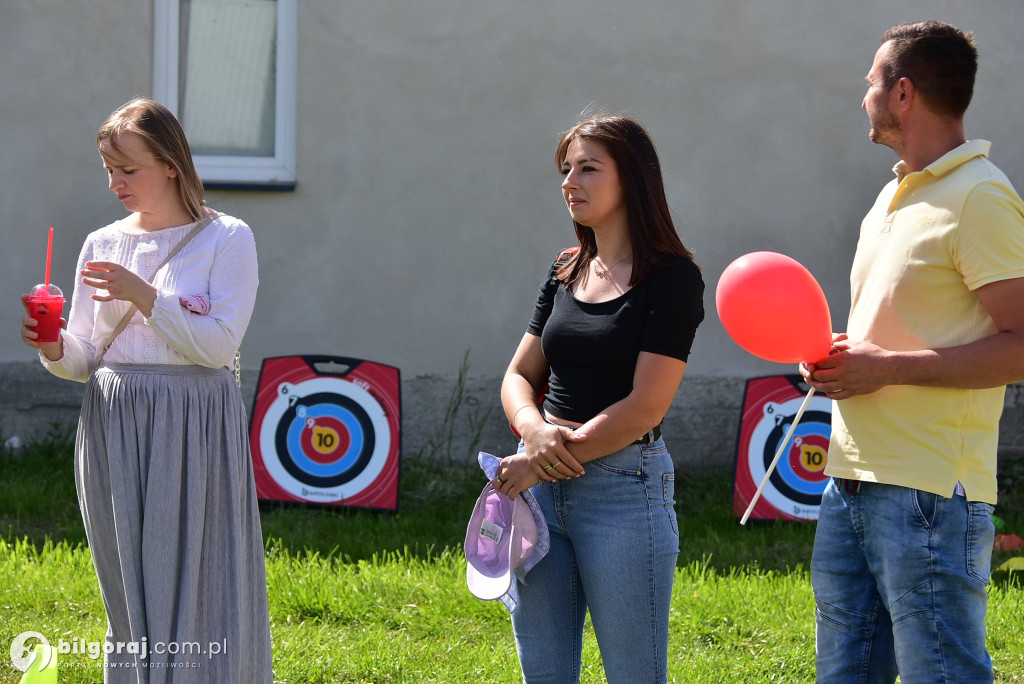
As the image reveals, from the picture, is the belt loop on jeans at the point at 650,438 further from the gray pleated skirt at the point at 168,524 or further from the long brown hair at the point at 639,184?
the gray pleated skirt at the point at 168,524

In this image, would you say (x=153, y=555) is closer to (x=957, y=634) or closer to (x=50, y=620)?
(x=50, y=620)

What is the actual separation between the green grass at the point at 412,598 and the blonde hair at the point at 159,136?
5.56ft

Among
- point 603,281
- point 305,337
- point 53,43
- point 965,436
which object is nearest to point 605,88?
point 305,337

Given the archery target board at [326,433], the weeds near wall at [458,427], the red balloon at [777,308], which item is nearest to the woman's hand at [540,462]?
the red balloon at [777,308]

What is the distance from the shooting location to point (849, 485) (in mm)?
2469

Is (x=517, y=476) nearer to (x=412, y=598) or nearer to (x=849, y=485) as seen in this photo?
(x=849, y=485)

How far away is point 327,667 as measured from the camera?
11.8ft

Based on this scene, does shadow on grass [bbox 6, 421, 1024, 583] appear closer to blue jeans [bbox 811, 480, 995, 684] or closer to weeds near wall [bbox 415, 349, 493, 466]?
weeds near wall [bbox 415, 349, 493, 466]

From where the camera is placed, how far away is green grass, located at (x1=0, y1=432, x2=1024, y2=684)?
3.66 meters

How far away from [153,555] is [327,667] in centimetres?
101

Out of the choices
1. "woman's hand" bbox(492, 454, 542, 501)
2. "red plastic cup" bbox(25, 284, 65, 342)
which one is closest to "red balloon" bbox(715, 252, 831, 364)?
"woman's hand" bbox(492, 454, 542, 501)

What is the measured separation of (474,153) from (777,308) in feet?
12.7

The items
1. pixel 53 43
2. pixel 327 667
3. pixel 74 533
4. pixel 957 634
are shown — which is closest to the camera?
pixel 957 634

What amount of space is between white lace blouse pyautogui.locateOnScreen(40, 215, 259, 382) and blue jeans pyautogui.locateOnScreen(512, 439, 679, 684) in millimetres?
1032
